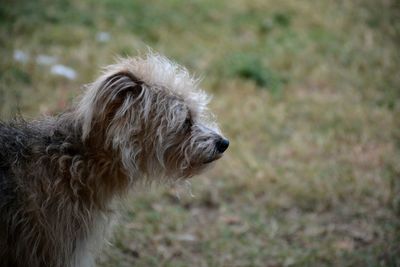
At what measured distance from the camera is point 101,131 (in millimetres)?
3301

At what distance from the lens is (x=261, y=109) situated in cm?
681

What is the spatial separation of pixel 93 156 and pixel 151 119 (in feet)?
1.31

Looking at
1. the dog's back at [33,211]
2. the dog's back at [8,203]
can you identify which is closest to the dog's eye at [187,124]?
the dog's back at [33,211]

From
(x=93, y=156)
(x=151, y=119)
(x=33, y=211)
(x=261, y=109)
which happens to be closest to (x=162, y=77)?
(x=151, y=119)

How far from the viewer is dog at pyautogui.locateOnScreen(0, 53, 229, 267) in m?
3.15

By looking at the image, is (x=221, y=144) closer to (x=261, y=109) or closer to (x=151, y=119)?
(x=151, y=119)

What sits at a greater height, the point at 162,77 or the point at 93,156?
the point at 162,77

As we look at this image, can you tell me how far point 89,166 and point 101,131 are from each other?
21 centimetres

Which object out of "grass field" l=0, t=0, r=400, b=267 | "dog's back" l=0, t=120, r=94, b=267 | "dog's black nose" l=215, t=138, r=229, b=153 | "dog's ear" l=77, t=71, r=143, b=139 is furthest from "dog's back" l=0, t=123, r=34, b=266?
"dog's black nose" l=215, t=138, r=229, b=153

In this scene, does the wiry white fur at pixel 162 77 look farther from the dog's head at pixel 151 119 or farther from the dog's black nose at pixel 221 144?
the dog's black nose at pixel 221 144

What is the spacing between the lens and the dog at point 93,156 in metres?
3.15

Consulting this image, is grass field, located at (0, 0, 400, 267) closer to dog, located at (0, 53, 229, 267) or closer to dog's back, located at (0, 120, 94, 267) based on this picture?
dog, located at (0, 53, 229, 267)

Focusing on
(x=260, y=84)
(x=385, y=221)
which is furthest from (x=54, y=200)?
(x=260, y=84)

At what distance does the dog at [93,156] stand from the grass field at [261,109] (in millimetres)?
411
